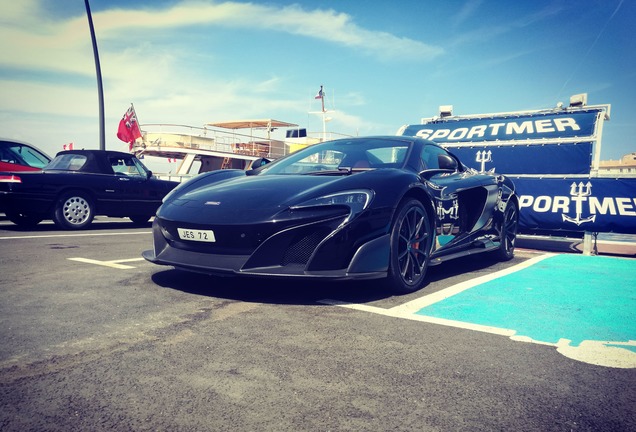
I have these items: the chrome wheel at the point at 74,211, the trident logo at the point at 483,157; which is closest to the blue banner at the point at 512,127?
the trident logo at the point at 483,157

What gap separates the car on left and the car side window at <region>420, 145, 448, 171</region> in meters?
6.17

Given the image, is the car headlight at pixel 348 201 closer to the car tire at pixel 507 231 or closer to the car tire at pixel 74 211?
the car tire at pixel 507 231

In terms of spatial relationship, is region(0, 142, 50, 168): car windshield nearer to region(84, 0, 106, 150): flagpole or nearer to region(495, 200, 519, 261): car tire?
region(84, 0, 106, 150): flagpole

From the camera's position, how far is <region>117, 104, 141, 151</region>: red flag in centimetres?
2381

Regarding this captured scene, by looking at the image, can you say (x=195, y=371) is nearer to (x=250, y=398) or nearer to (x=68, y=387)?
(x=250, y=398)

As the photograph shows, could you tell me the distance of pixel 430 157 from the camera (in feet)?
15.5

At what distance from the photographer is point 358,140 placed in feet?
15.7

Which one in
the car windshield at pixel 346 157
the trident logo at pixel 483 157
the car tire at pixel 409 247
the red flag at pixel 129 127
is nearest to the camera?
the car tire at pixel 409 247

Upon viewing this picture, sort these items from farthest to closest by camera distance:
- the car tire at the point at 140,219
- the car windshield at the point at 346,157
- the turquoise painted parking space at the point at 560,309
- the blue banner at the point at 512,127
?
the car tire at the point at 140,219 < the blue banner at the point at 512,127 < the car windshield at the point at 346,157 < the turquoise painted parking space at the point at 560,309

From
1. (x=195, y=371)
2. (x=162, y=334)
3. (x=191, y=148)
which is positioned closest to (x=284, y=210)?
(x=162, y=334)

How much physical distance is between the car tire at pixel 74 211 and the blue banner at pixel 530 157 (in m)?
7.32

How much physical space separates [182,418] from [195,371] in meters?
0.40

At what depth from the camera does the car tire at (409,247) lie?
141 inches

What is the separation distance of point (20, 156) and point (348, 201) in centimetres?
910
